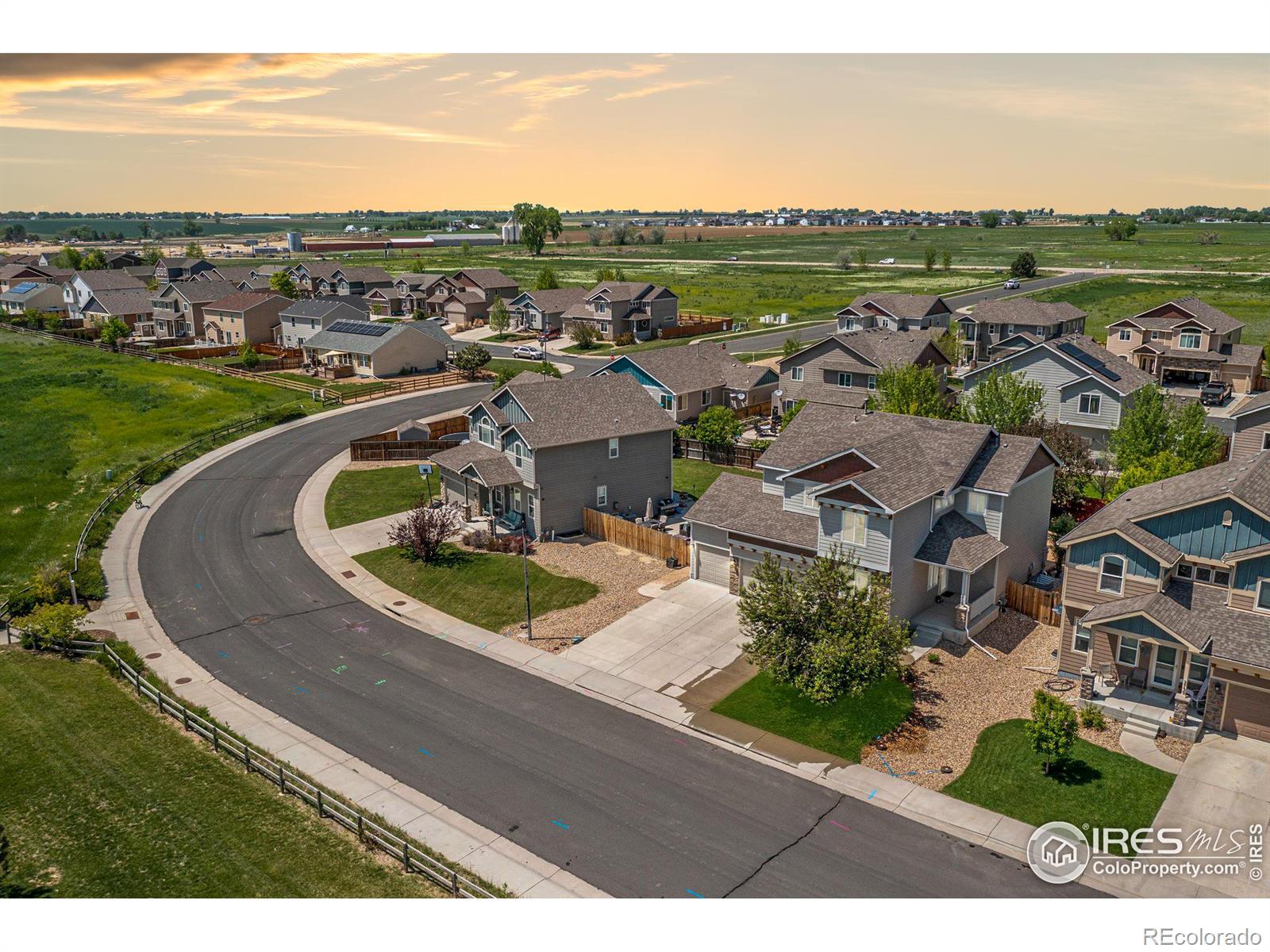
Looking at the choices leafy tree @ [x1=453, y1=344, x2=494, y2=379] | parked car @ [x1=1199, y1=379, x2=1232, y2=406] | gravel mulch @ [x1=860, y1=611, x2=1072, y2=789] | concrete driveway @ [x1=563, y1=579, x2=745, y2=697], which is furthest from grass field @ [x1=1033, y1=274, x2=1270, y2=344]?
concrete driveway @ [x1=563, y1=579, x2=745, y2=697]

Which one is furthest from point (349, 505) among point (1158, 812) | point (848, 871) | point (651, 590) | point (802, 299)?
point (802, 299)

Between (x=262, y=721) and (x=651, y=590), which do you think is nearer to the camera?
(x=262, y=721)

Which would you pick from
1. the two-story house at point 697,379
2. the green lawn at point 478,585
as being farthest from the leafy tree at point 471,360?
the green lawn at point 478,585

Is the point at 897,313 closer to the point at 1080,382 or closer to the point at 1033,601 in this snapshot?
the point at 1080,382

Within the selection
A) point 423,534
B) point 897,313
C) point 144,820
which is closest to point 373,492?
point 423,534

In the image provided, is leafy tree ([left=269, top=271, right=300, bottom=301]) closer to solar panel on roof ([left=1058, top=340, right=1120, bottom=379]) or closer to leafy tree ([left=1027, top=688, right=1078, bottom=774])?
solar panel on roof ([left=1058, top=340, right=1120, bottom=379])

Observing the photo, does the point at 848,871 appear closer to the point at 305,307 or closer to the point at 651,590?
the point at 651,590
